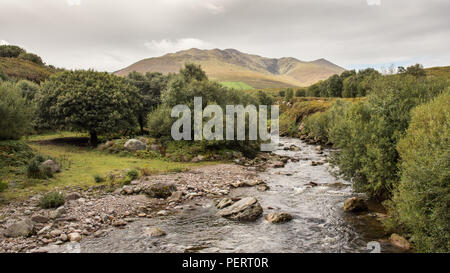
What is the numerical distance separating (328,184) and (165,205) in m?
16.3

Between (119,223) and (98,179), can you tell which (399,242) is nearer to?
(119,223)

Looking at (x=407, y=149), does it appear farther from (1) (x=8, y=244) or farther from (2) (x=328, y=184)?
(1) (x=8, y=244)

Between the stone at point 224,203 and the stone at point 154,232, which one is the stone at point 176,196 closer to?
the stone at point 224,203

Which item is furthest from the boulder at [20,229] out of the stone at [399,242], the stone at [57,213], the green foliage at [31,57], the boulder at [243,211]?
the green foliage at [31,57]

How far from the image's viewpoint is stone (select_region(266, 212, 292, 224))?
59.4ft

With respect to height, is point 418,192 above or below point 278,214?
above

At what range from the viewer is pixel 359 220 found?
1820 centimetres

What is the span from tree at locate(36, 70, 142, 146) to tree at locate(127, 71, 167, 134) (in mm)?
8676

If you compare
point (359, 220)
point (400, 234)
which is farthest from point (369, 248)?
point (359, 220)

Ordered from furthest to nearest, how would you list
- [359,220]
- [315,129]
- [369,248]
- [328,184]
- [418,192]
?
[315,129]
[328,184]
[359,220]
[369,248]
[418,192]

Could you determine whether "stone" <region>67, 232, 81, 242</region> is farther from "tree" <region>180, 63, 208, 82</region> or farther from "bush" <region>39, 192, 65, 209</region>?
"tree" <region>180, 63, 208, 82</region>

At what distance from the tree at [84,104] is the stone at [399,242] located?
38.0m

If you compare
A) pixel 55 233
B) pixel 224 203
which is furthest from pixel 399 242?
pixel 55 233

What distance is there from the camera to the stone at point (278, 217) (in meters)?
18.1
